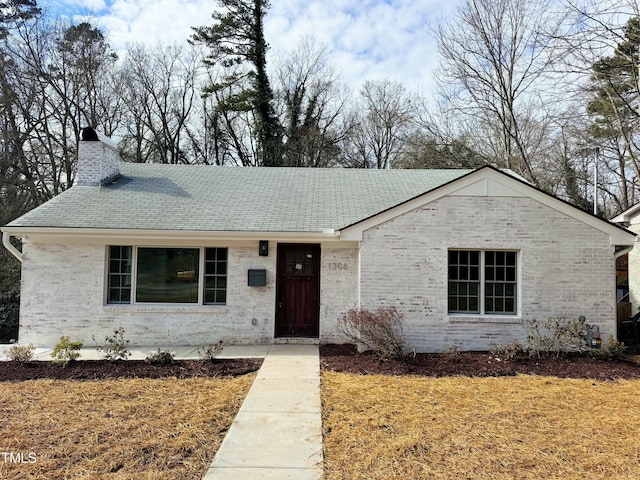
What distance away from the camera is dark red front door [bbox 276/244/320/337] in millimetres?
9398

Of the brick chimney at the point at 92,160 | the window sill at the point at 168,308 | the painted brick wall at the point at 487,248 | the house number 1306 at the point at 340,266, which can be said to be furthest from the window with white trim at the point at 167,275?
the painted brick wall at the point at 487,248

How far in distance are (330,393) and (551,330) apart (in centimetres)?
527

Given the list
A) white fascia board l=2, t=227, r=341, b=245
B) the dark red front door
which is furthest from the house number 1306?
white fascia board l=2, t=227, r=341, b=245

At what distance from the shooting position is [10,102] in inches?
770

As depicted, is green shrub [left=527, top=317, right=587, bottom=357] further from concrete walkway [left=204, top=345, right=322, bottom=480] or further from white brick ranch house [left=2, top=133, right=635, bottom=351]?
concrete walkway [left=204, top=345, right=322, bottom=480]

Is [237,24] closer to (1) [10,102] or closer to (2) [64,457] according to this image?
(1) [10,102]

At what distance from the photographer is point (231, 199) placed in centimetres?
1060

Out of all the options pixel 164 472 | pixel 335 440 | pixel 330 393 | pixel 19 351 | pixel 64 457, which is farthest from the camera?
pixel 19 351

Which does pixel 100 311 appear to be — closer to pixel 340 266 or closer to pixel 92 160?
pixel 92 160

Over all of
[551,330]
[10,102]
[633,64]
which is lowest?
[551,330]

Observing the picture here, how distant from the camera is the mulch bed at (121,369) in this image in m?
6.91

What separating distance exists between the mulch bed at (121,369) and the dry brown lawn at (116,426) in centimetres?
26

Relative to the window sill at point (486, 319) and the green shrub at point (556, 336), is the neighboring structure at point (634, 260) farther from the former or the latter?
the window sill at point (486, 319)

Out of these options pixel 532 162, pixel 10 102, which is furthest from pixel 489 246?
pixel 10 102
